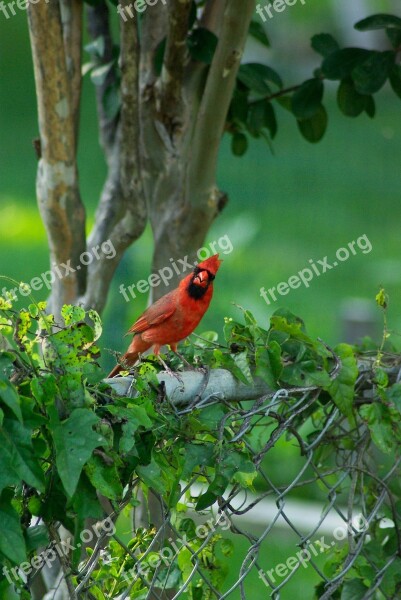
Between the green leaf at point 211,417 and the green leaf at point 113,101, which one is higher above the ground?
the green leaf at point 113,101

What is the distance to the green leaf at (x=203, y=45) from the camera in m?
2.33

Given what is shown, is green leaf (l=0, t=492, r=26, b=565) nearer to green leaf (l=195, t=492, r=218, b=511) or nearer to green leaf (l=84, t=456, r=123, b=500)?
green leaf (l=84, t=456, r=123, b=500)

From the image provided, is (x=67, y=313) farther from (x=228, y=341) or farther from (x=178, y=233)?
(x=178, y=233)

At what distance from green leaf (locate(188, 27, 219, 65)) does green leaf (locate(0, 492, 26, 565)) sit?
1.51 m

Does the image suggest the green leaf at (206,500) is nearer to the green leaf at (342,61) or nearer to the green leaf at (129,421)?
the green leaf at (129,421)

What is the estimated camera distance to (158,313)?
221 centimetres

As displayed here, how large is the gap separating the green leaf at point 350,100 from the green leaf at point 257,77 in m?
0.20

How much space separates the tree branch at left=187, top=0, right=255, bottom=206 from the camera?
7.11 ft

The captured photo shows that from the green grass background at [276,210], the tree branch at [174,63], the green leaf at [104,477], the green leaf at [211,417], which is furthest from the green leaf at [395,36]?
the green grass background at [276,210]

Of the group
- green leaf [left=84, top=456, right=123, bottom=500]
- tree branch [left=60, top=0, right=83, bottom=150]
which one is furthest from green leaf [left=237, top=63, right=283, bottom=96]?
green leaf [left=84, top=456, right=123, bottom=500]

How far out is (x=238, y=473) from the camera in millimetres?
1444

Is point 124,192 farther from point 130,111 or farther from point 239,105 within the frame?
point 239,105

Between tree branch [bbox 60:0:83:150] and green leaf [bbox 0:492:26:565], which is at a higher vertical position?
tree branch [bbox 60:0:83:150]

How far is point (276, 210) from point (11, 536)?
600 cm
